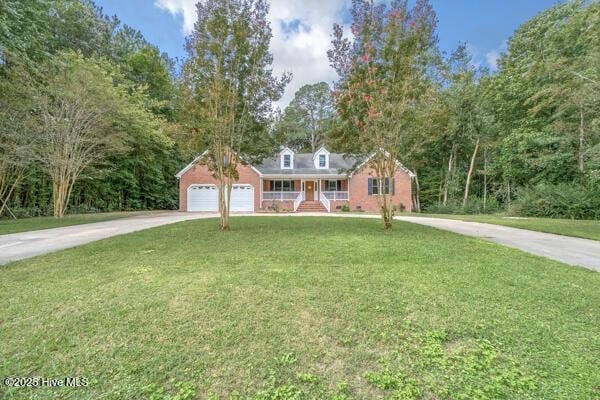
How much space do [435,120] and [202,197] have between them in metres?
17.8

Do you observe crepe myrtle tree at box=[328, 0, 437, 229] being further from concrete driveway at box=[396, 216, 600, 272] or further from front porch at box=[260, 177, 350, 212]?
front porch at box=[260, 177, 350, 212]

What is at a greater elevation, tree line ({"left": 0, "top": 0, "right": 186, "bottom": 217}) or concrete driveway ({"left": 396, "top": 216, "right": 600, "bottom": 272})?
tree line ({"left": 0, "top": 0, "right": 186, "bottom": 217})

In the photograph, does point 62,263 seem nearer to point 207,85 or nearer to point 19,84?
point 207,85

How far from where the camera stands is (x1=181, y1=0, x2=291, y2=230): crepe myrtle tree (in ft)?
27.9

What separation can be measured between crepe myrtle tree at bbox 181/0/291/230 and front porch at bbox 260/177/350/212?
42.4ft

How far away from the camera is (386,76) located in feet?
28.2

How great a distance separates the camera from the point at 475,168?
2486 centimetres

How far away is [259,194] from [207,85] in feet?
46.4

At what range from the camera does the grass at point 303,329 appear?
6.89 feet

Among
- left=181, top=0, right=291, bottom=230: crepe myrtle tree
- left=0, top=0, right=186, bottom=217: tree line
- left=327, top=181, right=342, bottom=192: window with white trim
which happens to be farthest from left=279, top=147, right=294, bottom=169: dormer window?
left=181, top=0, right=291, bottom=230: crepe myrtle tree

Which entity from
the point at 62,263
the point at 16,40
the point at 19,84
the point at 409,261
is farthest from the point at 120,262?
the point at 16,40

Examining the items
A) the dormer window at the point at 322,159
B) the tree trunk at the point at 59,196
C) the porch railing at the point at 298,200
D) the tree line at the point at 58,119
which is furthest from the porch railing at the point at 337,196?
the tree trunk at the point at 59,196

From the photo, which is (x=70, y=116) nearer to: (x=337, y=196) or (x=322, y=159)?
(x=322, y=159)

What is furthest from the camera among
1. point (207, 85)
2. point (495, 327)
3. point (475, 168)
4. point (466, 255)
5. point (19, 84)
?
point (475, 168)
